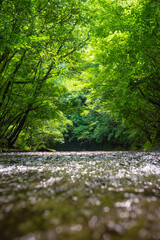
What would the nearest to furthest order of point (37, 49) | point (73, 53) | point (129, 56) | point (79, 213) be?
point (79, 213) → point (37, 49) → point (129, 56) → point (73, 53)

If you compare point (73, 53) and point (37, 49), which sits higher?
point (73, 53)

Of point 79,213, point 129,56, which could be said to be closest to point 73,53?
point 129,56

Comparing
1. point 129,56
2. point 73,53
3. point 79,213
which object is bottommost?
point 79,213

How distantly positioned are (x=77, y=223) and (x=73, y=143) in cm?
3971

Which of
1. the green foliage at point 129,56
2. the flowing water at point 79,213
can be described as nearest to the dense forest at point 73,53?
the green foliage at point 129,56

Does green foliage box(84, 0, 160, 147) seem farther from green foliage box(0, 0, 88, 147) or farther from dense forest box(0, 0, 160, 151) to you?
green foliage box(0, 0, 88, 147)

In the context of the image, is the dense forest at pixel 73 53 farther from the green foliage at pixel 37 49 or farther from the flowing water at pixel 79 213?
the flowing water at pixel 79 213

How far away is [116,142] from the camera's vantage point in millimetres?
28438

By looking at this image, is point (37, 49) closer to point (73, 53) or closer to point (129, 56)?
point (73, 53)

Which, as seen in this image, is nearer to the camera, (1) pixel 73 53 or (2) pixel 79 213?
(2) pixel 79 213

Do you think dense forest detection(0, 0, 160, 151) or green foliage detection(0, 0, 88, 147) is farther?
dense forest detection(0, 0, 160, 151)

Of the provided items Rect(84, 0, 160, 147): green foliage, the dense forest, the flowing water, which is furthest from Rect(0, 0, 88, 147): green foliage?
the flowing water

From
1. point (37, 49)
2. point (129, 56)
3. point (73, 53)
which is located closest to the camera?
point (37, 49)

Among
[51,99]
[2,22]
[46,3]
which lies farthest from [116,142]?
[2,22]
